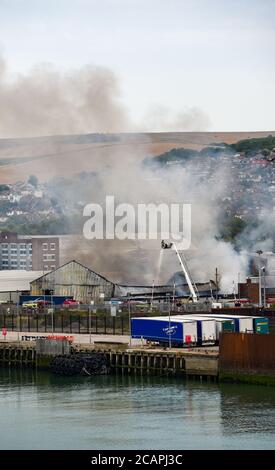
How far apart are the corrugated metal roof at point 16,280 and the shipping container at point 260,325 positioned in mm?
31783

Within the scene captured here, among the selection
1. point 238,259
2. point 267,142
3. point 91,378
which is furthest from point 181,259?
point 267,142

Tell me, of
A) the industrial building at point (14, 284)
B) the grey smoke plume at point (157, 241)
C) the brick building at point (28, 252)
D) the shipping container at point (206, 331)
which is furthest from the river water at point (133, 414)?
the brick building at point (28, 252)

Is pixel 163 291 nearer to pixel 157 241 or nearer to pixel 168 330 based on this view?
pixel 157 241

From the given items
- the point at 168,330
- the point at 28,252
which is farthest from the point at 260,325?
the point at 28,252

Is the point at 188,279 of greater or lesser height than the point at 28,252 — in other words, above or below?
below

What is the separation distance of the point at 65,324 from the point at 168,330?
1345cm

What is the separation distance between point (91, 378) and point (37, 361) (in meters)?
5.23

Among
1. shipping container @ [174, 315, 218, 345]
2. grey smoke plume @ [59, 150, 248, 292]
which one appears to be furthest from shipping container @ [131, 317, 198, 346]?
grey smoke plume @ [59, 150, 248, 292]

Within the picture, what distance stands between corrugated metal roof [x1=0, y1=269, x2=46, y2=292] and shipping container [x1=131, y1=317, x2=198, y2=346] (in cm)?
2939

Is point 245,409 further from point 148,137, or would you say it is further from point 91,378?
point 148,137

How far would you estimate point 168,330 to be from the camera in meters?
66.4

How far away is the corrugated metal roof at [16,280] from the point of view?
318 feet

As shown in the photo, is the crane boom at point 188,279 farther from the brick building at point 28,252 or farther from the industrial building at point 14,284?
the brick building at point 28,252

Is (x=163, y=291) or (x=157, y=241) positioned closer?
(x=163, y=291)
